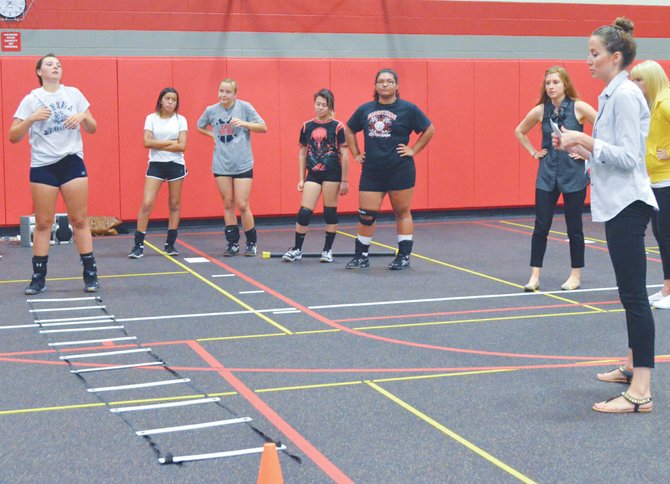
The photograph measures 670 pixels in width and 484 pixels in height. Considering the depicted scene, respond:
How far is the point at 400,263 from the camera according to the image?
9375 millimetres

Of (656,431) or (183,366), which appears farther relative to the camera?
(183,366)

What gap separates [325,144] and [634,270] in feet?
17.5

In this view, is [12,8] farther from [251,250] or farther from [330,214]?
[330,214]

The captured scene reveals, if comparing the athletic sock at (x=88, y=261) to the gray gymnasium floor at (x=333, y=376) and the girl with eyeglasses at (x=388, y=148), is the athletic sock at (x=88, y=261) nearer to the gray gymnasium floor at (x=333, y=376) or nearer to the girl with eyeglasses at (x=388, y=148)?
the gray gymnasium floor at (x=333, y=376)

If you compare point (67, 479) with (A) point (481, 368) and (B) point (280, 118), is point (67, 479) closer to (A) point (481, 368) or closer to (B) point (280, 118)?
(A) point (481, 368)

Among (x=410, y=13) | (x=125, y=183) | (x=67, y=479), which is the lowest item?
(x=67, y=479)

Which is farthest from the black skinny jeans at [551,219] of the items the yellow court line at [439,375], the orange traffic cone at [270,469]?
the orange traffic cone at [270,469]

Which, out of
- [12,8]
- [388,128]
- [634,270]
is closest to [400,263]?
[388,128]

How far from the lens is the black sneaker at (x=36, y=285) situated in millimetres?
7992

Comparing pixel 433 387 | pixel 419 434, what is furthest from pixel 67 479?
pixel 433 387

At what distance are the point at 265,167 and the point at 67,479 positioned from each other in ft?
→ 31.6

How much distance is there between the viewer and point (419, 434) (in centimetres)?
440

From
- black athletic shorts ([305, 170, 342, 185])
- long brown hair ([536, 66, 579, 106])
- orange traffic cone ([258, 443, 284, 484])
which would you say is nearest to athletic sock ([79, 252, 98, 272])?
black athletic shorts ([305, 170, 342, 185])

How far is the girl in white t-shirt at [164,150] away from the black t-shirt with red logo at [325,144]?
4.52 ft
